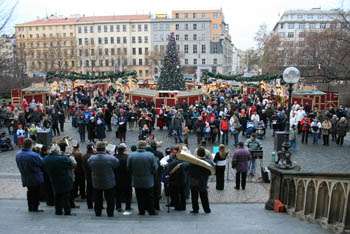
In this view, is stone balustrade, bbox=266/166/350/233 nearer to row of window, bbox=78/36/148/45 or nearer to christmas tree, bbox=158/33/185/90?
christmas tree, bbox=158/33/185/90

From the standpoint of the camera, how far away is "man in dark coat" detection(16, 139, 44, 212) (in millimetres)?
7703

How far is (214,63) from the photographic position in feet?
337

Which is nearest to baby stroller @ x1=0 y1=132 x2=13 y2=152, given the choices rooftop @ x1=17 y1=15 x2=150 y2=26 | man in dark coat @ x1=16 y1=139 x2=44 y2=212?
man in dark coat @ x1=16 y1=139 x2=44 y2=212

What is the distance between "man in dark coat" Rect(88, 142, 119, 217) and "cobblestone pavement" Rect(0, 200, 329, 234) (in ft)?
1.12

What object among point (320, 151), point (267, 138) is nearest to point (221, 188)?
point (320, 151)

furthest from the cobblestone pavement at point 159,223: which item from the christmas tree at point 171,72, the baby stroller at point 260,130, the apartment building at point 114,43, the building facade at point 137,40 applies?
the apartment building at point 114,43

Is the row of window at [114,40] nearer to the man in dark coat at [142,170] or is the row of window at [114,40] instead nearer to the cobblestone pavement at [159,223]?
the cobblestone pavement at [159,223]

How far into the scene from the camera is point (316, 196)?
22.4ft

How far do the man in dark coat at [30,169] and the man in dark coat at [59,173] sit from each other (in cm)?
32

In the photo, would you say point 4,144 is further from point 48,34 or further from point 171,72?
point 48,34

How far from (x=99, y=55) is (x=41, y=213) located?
95.9 m

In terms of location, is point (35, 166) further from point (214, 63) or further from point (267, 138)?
point (214, 63)

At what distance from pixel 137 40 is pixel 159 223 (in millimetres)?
99393

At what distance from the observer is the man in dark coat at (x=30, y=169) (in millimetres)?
7703
